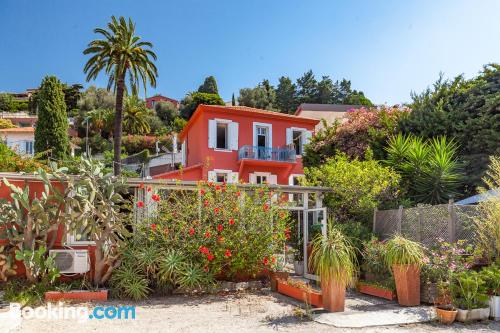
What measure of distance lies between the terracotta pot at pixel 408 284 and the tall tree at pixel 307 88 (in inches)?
1919

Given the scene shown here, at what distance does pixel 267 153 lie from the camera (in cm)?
2223

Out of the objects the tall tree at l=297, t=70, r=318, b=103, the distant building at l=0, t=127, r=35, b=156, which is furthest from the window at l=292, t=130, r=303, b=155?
the tall tree at l=297, t=70, r=318, b=103

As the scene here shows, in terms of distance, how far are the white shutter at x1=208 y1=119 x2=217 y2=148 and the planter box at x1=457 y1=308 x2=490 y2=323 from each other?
15.4 meters

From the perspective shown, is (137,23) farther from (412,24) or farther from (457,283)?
(457,283)

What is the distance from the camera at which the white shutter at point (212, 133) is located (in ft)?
70.7

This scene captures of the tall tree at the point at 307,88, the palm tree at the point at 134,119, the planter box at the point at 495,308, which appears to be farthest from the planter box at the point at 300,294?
the tall tree at the point at 307,88

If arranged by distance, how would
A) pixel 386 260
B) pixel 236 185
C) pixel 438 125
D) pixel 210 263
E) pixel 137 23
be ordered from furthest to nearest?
pixel 137 23 < pixel 438 125 < pixel 236 185 < pixel 210 263 < pixel 386 260

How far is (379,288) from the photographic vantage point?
9844 mm

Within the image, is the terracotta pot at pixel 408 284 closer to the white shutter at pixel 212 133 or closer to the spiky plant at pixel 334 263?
the spiky plant at pixel 334 263

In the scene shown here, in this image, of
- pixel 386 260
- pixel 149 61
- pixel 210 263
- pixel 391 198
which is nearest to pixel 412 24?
Answer: pixel 391 198

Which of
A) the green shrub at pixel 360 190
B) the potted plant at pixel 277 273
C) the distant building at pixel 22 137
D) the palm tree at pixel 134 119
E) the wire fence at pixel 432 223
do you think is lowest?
the potted plant at pixel 277 273

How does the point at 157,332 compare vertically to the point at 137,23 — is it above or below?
below

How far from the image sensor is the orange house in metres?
21.7

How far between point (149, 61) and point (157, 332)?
19.8 m
